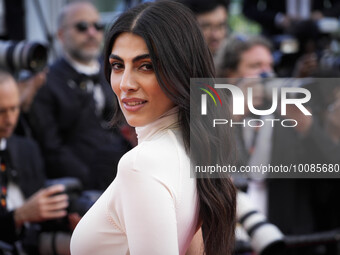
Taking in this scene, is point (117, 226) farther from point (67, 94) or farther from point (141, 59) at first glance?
point (67, 94)

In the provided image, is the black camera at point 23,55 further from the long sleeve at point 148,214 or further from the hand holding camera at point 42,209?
the long sleeve at point 148,214

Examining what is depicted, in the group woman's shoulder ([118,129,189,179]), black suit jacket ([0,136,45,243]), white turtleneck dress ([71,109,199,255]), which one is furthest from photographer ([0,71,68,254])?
woman's shoulder ([118,129,189,179])

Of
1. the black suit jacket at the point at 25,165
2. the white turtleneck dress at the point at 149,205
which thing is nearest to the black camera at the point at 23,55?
the black suit jacket at the point at 25,165

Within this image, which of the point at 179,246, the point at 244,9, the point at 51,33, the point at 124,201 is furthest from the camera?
the point at 244,9

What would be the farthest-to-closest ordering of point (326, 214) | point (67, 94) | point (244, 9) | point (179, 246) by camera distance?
1. point (244, 9)
2. point (67, 94)
3. point (326, 214)
4. point (179, 246)

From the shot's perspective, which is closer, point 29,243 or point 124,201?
point 124,201

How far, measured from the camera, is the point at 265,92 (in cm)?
290

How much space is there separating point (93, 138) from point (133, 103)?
224cm

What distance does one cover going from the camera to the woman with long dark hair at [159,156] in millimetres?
1177

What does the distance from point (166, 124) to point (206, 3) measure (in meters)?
2.49

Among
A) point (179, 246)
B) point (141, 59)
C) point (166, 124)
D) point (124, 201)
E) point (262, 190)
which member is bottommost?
point (262, 190)

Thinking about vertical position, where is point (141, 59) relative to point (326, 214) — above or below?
above

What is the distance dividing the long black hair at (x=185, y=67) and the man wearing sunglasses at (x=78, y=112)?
65.0 inches

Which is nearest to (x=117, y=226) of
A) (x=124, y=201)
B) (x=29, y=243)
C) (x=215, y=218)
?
(x=124, y=201)
